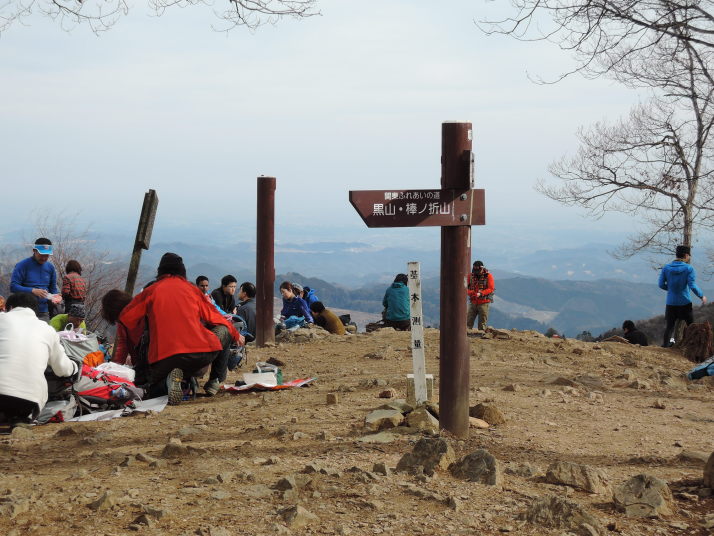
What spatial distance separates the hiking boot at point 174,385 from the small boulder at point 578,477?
12.8 feet

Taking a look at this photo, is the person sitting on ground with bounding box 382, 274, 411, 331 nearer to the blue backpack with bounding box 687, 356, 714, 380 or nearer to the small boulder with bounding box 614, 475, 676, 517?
the blue backpack with bounding box 687, 356, 714, 380

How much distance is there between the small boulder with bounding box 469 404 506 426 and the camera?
6613 mm

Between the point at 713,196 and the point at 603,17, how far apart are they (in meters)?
14.6

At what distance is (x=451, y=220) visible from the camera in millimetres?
5738

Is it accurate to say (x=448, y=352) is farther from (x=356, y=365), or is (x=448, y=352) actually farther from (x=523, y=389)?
(x=356, y=365)

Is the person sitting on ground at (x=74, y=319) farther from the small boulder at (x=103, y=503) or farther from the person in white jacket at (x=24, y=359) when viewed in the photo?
the small boulder at (x=103, y=503)

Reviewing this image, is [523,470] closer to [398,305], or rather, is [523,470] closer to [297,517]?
[297,517]

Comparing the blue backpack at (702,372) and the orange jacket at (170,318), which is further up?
the orange jacket at (170,318)

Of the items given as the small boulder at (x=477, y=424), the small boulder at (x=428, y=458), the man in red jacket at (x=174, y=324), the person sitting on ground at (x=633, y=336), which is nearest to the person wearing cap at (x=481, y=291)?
the person sitting on ground at (x=633, y=336)

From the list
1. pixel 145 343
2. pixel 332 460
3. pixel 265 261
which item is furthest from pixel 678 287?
pixel 332 460

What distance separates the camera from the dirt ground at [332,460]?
4.26m

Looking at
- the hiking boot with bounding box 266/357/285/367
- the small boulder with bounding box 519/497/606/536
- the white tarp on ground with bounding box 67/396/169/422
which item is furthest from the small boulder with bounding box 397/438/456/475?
the hiking boot with bounding box 266/357/285/367

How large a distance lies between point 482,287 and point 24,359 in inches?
387

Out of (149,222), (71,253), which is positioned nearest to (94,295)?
(71,253)
